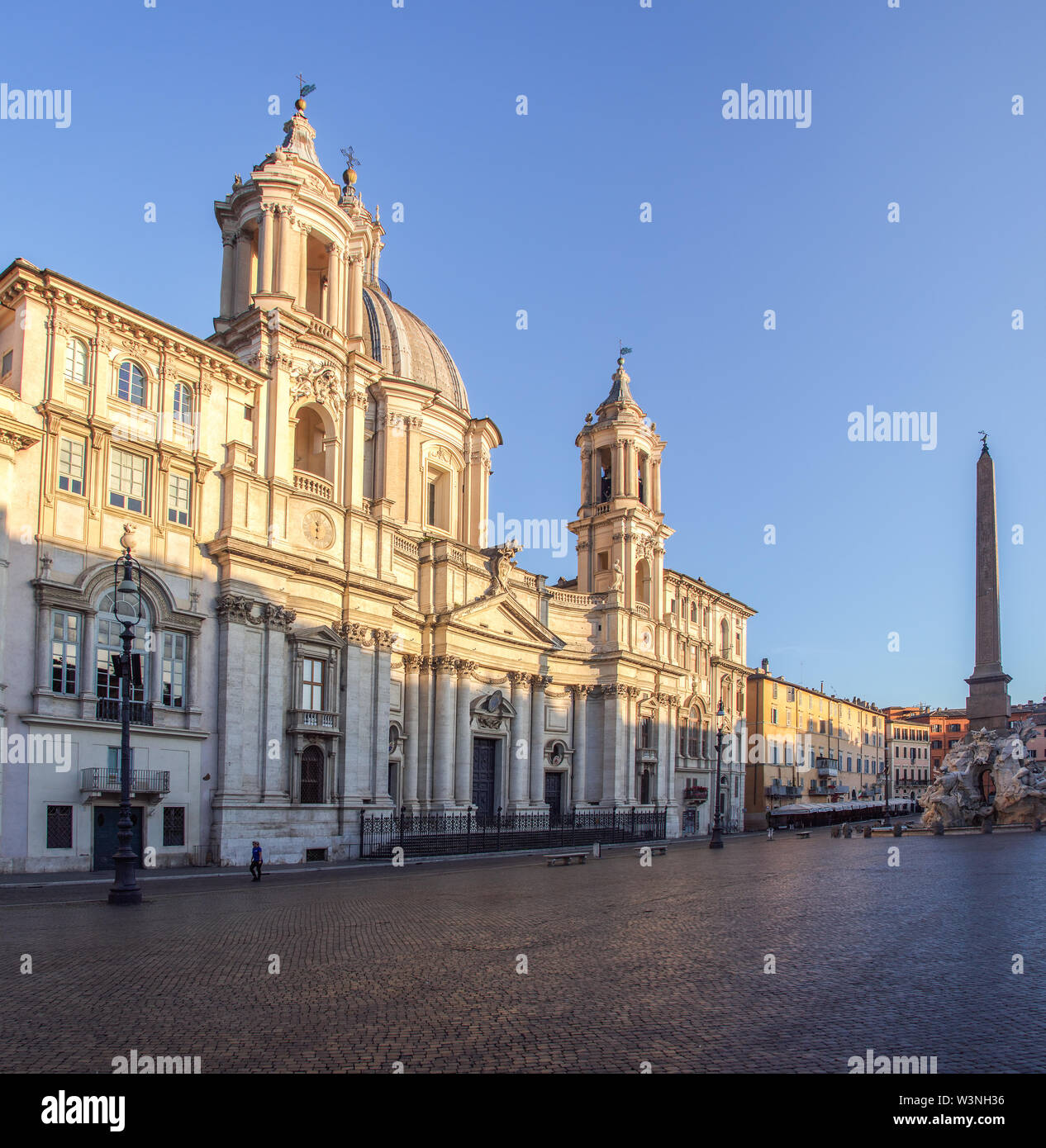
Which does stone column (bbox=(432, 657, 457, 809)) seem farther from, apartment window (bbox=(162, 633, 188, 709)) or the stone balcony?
apartment window (bbox=(162, 633, 188, 709))

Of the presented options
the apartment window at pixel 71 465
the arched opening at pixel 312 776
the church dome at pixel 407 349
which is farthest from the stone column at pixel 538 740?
the apartment window at pixel 71 465

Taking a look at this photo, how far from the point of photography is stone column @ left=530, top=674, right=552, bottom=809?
169ft

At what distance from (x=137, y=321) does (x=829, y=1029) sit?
29514mm

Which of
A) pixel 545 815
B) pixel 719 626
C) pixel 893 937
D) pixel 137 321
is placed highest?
pixel 137 321

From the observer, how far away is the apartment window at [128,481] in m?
30.5

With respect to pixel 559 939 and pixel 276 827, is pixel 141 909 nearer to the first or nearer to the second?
pixel 559 939

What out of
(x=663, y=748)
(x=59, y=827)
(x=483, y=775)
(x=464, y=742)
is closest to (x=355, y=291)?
(x=464, y=742)

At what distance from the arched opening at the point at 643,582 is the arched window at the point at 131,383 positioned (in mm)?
35776

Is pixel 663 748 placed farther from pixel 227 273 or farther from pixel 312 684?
pixel 227 273

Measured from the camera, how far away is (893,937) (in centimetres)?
1445

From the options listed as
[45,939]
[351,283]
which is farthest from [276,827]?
[351,283]

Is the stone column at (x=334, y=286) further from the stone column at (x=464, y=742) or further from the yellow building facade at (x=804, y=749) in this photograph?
the yellow building facade at (x=804, y=749)
